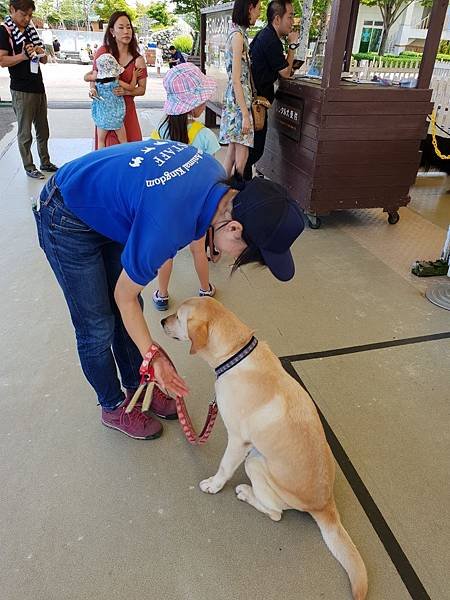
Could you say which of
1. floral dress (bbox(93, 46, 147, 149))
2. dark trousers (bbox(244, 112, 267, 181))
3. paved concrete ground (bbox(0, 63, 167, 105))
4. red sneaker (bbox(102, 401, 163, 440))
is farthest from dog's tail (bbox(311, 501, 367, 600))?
paved concrete ground (bbox(0, 63, 167, 105))

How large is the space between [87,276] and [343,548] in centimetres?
136

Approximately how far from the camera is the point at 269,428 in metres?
1.61

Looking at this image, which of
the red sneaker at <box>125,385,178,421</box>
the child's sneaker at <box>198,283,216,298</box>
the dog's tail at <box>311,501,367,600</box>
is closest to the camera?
the dog's tail at <box>311,501,367,600</box>

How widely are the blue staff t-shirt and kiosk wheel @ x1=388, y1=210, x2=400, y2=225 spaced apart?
377cm

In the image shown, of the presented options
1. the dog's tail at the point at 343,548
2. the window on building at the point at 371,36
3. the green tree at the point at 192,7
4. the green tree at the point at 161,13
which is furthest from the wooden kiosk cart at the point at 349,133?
the green tree at the point at 161,13

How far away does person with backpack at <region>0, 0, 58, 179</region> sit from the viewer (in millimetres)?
4848

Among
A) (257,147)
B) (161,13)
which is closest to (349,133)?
(257,147)

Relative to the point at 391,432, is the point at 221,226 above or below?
above

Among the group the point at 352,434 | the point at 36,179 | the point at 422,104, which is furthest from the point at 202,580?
the point at 36,179

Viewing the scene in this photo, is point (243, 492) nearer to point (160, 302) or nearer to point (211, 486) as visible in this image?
point (211, 486)

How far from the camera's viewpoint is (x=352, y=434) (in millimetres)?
2201

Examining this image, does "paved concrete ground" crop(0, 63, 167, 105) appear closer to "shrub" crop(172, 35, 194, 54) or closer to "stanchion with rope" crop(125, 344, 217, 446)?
"shrub" crop(172, 35, 194, 54)

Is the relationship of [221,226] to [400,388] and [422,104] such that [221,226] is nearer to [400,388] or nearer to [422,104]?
[400,388]

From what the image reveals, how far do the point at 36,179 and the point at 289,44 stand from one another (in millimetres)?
3487
